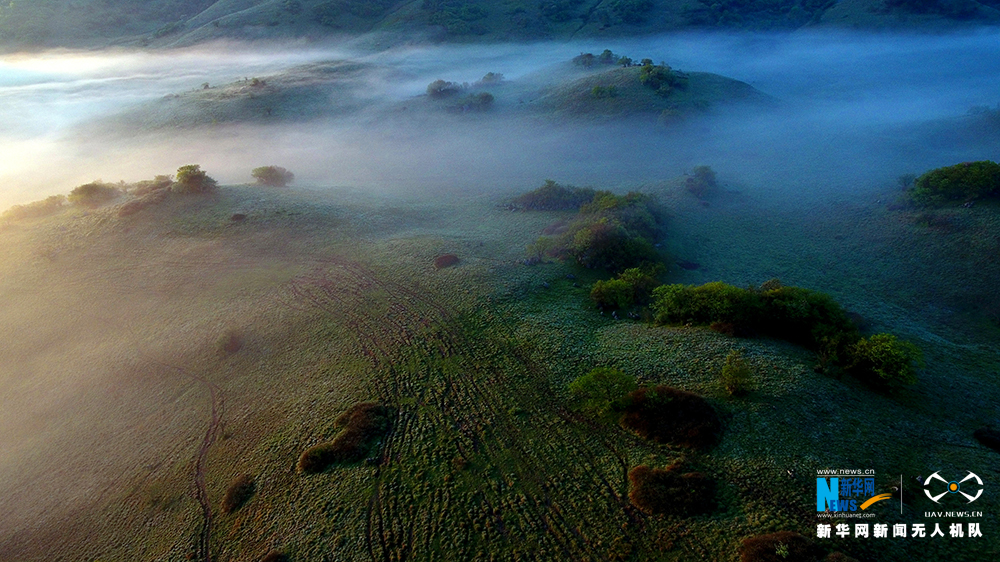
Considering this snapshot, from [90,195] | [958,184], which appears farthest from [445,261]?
[958,184]

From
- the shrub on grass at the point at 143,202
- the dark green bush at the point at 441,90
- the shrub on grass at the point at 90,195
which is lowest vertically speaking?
the shrub on grass at the point at 143,202

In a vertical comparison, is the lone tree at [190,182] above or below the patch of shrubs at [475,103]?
below

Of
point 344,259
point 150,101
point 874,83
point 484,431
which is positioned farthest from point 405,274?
point 874,83

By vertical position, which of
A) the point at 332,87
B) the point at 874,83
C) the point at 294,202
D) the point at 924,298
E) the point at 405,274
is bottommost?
the point at 924,298

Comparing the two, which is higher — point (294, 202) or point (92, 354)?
point (294, 202)

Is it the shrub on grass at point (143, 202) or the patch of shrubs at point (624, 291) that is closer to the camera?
the patch of shrubs at point (624, 291)

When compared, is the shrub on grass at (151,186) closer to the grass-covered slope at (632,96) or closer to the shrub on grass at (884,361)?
the shrub on grass at (884,361)

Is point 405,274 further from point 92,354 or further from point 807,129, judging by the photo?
point 807,129

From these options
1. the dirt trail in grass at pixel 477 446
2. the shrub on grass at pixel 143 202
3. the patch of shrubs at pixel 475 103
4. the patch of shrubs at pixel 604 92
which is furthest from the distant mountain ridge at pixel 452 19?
the dirt trail in grass at pixel 477 446
